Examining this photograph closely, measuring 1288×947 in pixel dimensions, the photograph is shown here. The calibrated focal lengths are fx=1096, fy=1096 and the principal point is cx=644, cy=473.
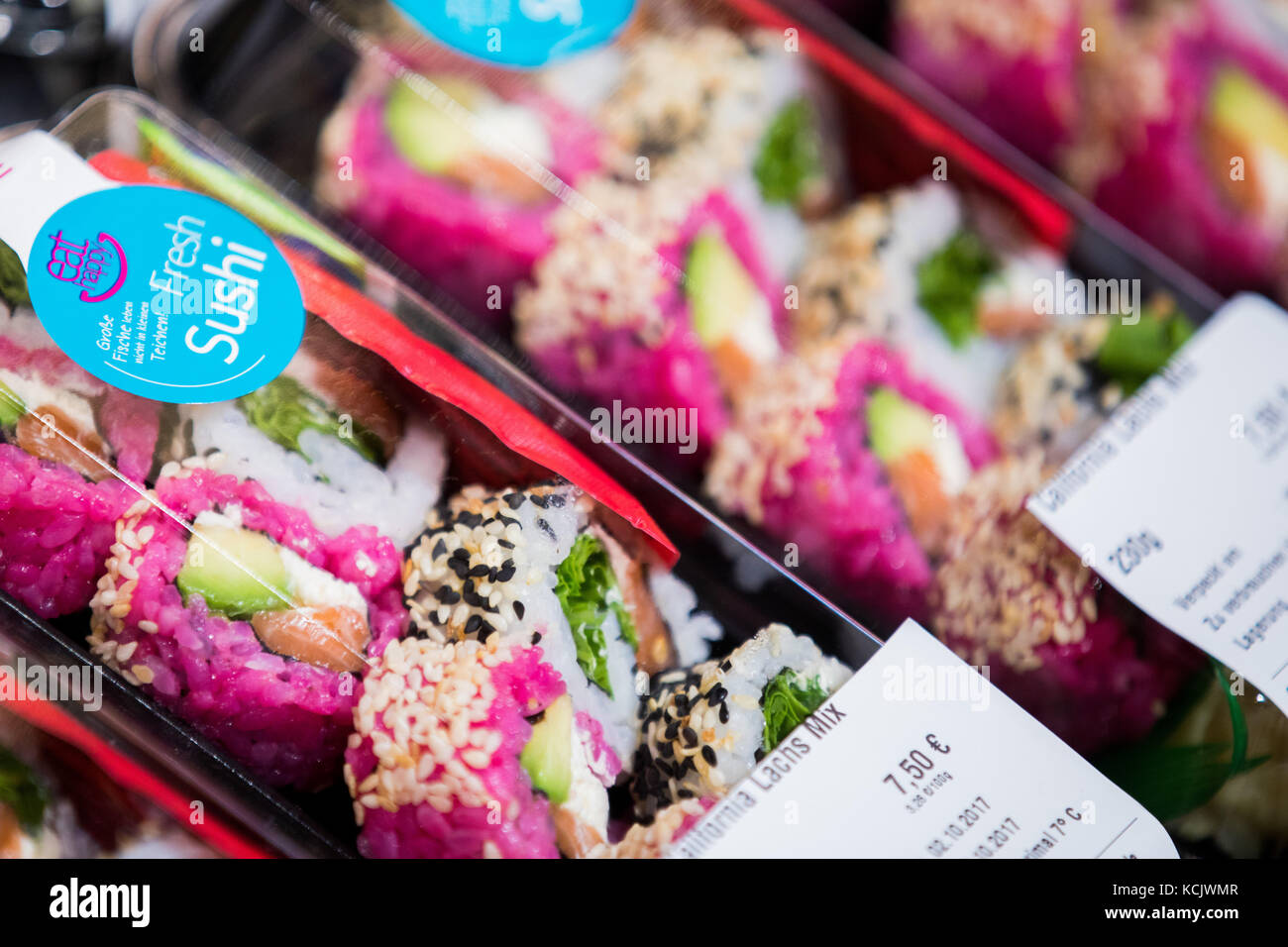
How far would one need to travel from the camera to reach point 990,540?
4.29 feet

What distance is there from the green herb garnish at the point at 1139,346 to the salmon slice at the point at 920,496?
0.93 feet

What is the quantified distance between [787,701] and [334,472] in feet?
1.78

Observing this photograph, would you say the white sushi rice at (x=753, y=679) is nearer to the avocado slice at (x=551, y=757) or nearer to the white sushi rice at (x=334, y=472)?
the avocado slice at (x=551, y=757)

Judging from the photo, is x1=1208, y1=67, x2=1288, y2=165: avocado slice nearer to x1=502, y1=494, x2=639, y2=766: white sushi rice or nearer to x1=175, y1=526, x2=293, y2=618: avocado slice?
x1=502, y1=494, x2=639, y2=766: white sushi rice

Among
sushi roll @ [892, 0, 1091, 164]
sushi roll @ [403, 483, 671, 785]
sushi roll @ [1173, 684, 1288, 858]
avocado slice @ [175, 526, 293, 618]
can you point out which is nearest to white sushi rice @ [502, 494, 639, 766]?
sushi roll @ [403, 483, 671, 785]

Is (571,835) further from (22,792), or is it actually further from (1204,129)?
(1204,129)

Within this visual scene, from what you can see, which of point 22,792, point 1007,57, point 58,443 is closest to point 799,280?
point 1007,57

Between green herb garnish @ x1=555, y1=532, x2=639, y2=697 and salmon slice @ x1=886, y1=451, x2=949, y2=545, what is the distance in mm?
366

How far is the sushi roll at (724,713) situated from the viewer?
1.11 metres

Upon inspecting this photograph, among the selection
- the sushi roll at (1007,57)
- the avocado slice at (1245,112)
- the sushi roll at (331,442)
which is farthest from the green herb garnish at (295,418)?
the avocado slice at (1245,112)

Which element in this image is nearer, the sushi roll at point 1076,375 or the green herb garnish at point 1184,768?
the green herb garnish at point 1184,768

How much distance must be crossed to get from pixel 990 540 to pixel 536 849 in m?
0.64
